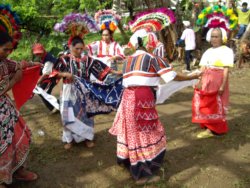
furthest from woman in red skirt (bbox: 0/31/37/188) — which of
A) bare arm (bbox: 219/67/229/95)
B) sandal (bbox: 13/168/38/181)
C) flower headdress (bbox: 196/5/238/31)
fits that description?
flower headdress (bbox: 196/5/238/31)

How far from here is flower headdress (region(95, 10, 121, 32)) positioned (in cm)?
596

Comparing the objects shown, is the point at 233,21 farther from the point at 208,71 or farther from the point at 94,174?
the point at 94,174

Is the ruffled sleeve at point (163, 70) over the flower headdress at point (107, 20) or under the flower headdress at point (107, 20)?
under

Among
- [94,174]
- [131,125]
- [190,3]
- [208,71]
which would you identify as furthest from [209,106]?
[190,3]

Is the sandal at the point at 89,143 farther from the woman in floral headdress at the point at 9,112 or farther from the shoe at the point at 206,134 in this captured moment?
the shoe at the point at 206,134

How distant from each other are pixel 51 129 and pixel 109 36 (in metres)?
2.09

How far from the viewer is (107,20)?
602 cm

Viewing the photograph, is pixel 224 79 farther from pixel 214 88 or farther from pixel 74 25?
pixel 74 25

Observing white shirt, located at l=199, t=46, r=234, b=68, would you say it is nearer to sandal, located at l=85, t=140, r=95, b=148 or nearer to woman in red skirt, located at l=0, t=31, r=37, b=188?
sandal, located at l=85, t=140, r=95, b=148

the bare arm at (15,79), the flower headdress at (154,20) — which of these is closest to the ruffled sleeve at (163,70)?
the flower headdress at (154,20)

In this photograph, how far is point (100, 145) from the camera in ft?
15.5

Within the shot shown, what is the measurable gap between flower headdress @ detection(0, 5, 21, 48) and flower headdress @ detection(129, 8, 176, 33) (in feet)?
4.82

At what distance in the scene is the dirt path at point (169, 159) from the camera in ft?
12.0

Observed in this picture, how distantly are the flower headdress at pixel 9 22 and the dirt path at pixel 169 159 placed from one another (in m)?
1.71
